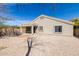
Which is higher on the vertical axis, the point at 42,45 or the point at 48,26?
the point at 48,26

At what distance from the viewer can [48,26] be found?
23.6 ft

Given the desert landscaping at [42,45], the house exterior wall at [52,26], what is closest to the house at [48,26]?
the house exterior wall at [52,26]

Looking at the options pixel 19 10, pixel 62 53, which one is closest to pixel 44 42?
pixel 62 53

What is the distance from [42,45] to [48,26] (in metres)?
0.63

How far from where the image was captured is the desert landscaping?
23.2 ft

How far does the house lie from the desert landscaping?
0.46 feet

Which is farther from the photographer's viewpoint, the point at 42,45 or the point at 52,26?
the point at 52,26

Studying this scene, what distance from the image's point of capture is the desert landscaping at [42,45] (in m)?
7.07

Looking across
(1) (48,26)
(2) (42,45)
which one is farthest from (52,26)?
(2) (42,45)

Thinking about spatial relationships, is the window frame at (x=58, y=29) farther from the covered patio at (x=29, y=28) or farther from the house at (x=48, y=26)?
the covered patio at (x=29, y=28)

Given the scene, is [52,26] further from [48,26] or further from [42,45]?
[42,45]

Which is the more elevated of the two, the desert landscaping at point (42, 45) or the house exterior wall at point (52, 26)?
the house exterior wall at point (52, 26)

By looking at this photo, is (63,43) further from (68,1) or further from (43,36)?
(68,1)

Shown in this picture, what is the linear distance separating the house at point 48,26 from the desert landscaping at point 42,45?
0.14m
